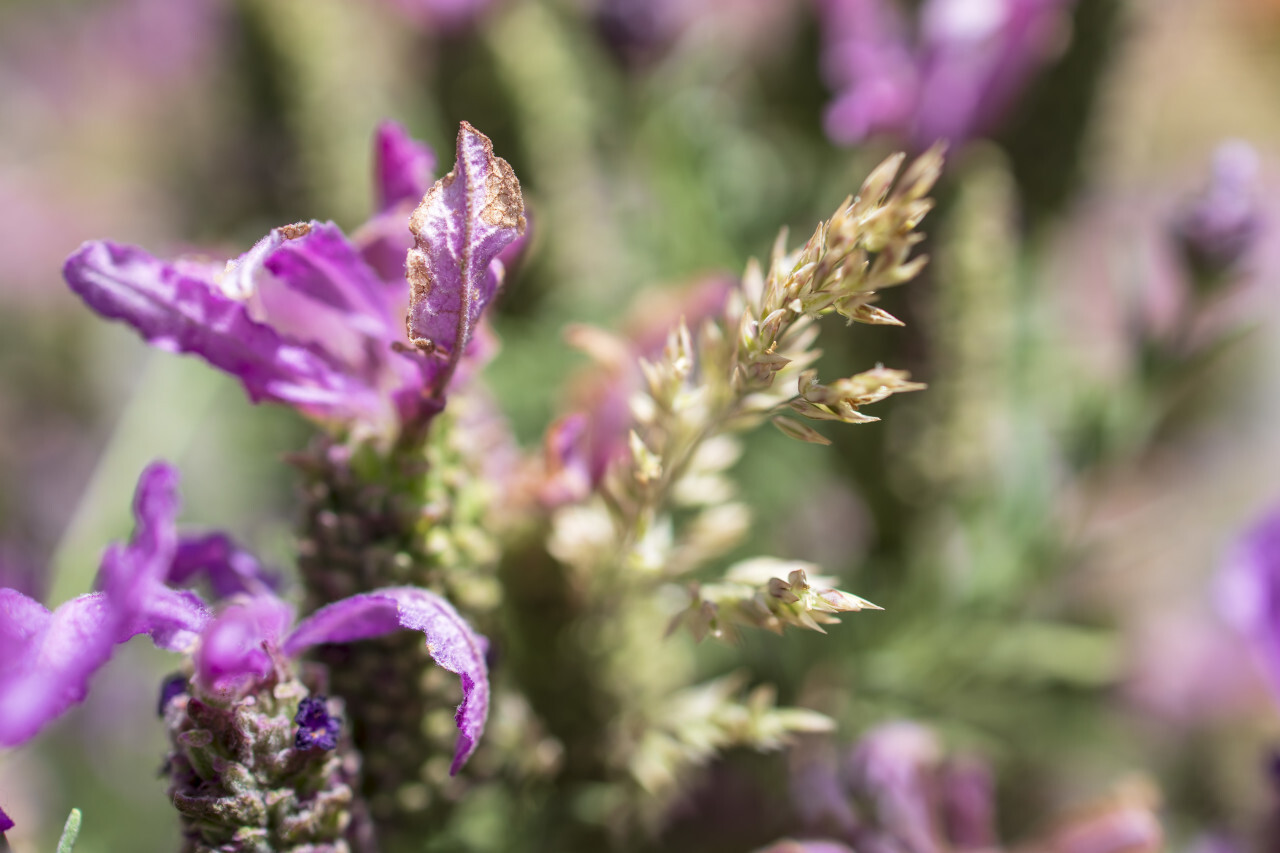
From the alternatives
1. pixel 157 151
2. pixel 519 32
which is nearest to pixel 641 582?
pixel 519 32

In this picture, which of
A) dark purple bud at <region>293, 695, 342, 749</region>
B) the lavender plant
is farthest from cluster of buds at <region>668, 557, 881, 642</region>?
dark purple bud at <region>293, 695, 342, 749</region>

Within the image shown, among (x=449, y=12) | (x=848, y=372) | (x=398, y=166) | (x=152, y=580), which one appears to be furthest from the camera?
→ (x=449, y=12)

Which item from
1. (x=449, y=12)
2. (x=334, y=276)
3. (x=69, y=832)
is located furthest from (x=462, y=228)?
(x=449, y=12)

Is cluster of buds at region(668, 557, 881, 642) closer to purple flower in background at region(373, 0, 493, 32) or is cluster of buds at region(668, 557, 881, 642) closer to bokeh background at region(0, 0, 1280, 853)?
bokeh background at region(0, 0, 1280, 853)

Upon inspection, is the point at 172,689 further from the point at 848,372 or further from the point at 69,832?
the point at 848,372

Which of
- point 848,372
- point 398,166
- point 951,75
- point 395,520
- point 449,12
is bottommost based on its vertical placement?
point 395,520

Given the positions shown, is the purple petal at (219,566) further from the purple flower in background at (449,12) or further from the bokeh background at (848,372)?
the purple flower in background at (449,12)

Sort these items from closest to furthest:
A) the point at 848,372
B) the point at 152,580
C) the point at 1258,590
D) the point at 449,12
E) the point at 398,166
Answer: the point at 152,580 → the point at 398,166 → the point at 1258,590 → the point at 848,372 → the point at 449,12
